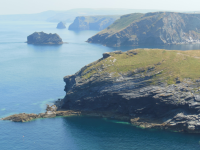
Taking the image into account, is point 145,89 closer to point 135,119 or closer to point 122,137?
point 135,119

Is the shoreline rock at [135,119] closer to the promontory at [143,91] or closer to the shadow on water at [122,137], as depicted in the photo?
the promontory at [143,91]

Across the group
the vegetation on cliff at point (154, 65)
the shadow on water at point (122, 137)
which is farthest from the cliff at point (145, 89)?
the shadow on water at point (122, 137)

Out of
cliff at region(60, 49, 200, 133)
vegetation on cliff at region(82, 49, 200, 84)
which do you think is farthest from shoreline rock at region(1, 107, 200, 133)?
vegetation on cliff at region(82, 49, 200, 84)

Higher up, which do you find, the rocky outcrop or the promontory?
the promontory

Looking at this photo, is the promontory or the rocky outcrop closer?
the promontory

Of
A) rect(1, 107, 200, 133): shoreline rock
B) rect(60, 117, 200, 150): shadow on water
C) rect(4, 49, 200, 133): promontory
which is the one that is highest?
rect(4, 49, 200, 133): promontory

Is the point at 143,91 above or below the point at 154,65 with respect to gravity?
below

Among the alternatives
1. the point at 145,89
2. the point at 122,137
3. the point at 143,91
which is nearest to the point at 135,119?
the point at 143,91

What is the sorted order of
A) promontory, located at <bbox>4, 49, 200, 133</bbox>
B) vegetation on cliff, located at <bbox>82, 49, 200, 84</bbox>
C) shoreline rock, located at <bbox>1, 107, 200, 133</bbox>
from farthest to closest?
vegetation on cliff, located at <bbox>82, 49, 200, 84</bbox> < promontory, located at <bbox>4, 49, 200, 133</bbox> < shoreline rock, located at <bbox>1, 107, 200, 133</bbox>

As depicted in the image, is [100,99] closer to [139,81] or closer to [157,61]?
[139,81]

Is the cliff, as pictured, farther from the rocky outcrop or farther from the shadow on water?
the shadow on water
